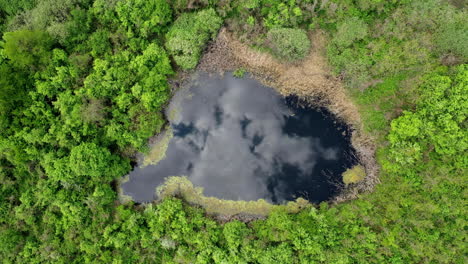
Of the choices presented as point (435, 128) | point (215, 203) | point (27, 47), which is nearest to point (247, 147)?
point (215, 203)

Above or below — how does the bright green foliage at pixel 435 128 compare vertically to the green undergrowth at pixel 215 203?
above

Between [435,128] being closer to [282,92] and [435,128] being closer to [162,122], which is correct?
[282,92]

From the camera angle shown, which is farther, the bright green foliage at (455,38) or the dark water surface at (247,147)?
the dark water surface at (247,147)

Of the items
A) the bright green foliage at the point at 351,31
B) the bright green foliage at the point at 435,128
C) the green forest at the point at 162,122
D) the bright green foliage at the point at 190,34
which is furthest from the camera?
the bright green foliage at the point at 190,34

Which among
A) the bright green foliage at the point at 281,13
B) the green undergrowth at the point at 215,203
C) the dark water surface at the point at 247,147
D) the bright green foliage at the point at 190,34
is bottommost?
the green undergrowth at the point at 215,203

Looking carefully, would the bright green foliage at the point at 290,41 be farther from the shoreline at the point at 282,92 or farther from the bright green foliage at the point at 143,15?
the bright green foliage at the point at 143,15

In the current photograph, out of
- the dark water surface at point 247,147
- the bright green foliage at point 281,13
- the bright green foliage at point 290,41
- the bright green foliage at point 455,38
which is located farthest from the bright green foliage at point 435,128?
the bright green foliage at point 281,13

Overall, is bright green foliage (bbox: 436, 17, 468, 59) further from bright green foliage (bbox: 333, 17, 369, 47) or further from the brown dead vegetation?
the brown dead vegetation
